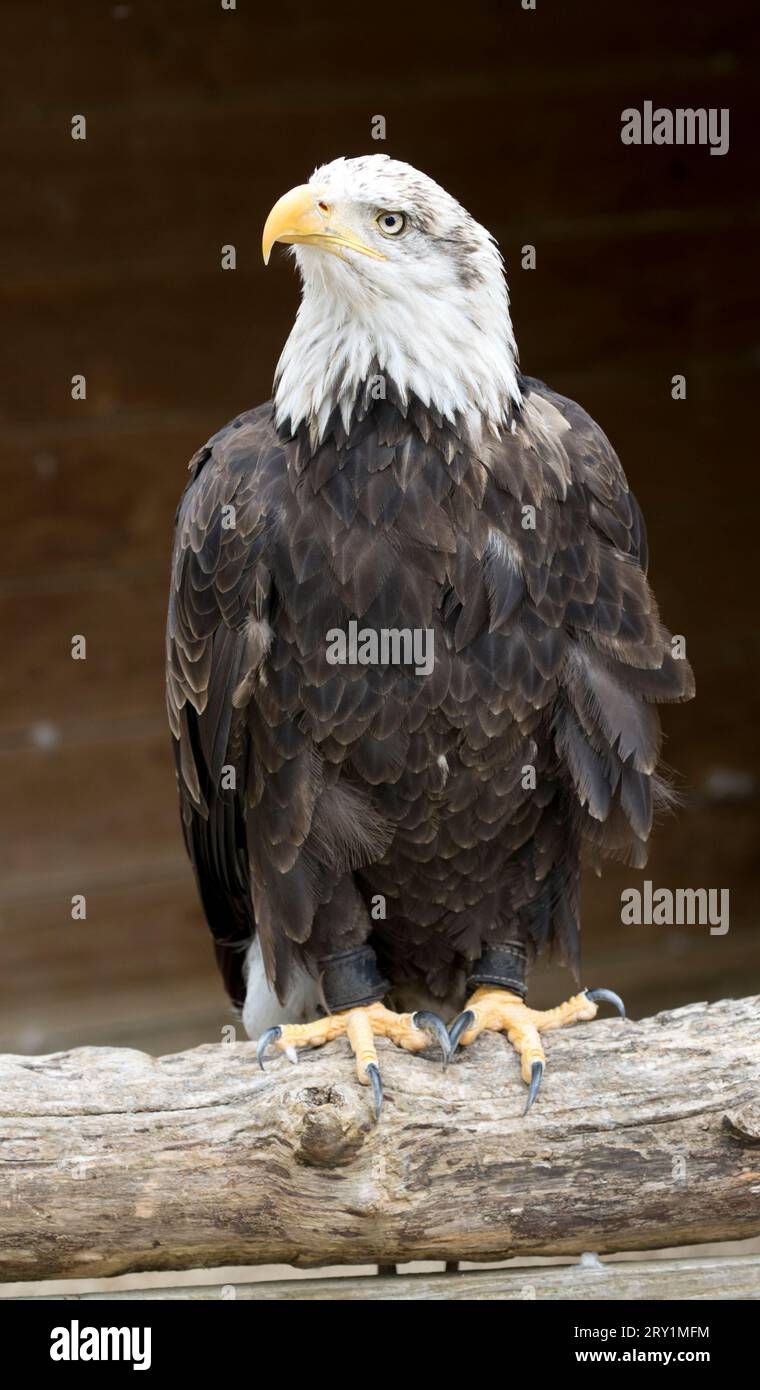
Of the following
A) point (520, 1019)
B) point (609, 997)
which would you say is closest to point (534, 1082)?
point (520, 1019)

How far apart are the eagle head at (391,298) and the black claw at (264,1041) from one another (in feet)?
3.52

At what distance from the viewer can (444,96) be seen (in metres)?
4.87

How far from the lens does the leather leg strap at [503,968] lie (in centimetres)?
331

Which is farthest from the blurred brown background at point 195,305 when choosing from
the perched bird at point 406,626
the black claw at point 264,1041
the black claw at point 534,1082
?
the black claw at point 534,1082

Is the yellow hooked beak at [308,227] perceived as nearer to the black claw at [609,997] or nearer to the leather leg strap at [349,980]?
the leather leg strap at [349,980]

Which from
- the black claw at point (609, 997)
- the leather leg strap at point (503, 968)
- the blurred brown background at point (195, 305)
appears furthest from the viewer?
the blurred brown background at point (195, 305)

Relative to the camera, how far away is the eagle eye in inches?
112

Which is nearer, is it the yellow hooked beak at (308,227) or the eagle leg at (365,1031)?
the yellow hooked beak at (308,227)

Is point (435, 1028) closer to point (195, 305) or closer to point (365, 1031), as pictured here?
point (365, 1031)

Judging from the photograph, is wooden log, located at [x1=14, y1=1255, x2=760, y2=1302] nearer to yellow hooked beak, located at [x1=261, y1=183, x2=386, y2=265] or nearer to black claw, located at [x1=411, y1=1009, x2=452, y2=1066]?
black claw, located at [x1=411, y1=1009, x2=452, y2=1066]

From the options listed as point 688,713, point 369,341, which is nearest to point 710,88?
point 688,713

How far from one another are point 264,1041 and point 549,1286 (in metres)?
0.65

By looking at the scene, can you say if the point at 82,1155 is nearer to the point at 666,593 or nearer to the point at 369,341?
the point at 369,341
